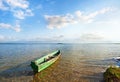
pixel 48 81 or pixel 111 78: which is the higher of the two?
pixel 111 78

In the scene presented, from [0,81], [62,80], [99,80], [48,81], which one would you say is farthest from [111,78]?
[0,81]

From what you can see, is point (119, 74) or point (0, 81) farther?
point (0, 81)

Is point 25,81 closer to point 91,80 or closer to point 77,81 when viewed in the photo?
point 77,81

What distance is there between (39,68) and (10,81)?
181 inches

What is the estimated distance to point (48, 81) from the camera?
15.9 metres

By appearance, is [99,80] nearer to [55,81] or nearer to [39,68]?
[55,81]

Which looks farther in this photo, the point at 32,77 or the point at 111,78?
the point at 32,77

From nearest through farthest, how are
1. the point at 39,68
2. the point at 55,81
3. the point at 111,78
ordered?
the point at 111,78
the point at 55,81
the point at 39,68

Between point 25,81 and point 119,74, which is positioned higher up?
point 119,74

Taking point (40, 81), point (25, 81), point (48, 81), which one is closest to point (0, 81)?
point (25, 81)

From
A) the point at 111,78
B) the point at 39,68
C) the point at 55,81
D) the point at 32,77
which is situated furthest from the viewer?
the point at 39,68

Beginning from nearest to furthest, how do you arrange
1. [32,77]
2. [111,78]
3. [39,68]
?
[111,78] < [32,77] < [39,68]

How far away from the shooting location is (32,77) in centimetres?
1734

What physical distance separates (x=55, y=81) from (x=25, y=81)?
12.2 ft
